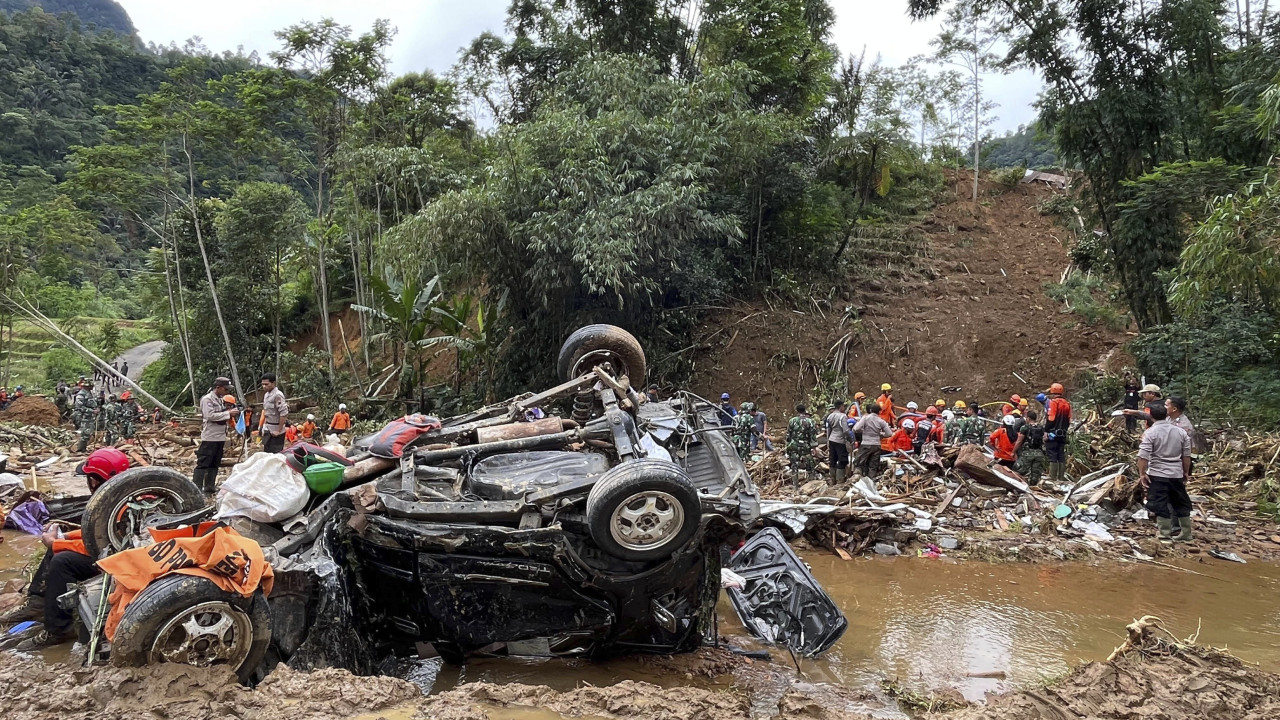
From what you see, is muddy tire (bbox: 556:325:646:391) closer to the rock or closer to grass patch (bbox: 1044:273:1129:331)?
the rock

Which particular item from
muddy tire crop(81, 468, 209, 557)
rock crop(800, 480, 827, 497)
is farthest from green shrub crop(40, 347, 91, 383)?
rock crop(800, 480, 827, 497)

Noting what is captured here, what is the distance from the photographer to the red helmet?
5496mm

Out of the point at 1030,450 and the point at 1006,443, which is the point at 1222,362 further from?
the point at 1006,443

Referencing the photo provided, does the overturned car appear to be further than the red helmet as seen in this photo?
No

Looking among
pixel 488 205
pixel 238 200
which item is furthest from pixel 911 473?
pixel 238 200

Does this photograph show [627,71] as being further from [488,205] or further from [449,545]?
[449,545]

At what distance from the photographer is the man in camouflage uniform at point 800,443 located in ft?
34.1

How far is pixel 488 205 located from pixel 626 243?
118 inches

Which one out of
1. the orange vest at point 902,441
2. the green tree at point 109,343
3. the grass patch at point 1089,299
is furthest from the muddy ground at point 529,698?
the green tree at point 109,343

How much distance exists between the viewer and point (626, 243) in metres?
13.2

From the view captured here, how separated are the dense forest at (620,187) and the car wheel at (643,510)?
928 centimetres

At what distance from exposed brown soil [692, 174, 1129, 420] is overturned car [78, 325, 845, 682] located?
11.8m

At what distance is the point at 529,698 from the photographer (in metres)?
3.47

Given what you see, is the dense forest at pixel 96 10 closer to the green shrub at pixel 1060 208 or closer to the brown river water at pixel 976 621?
the green shrub at pixel 1060 208
